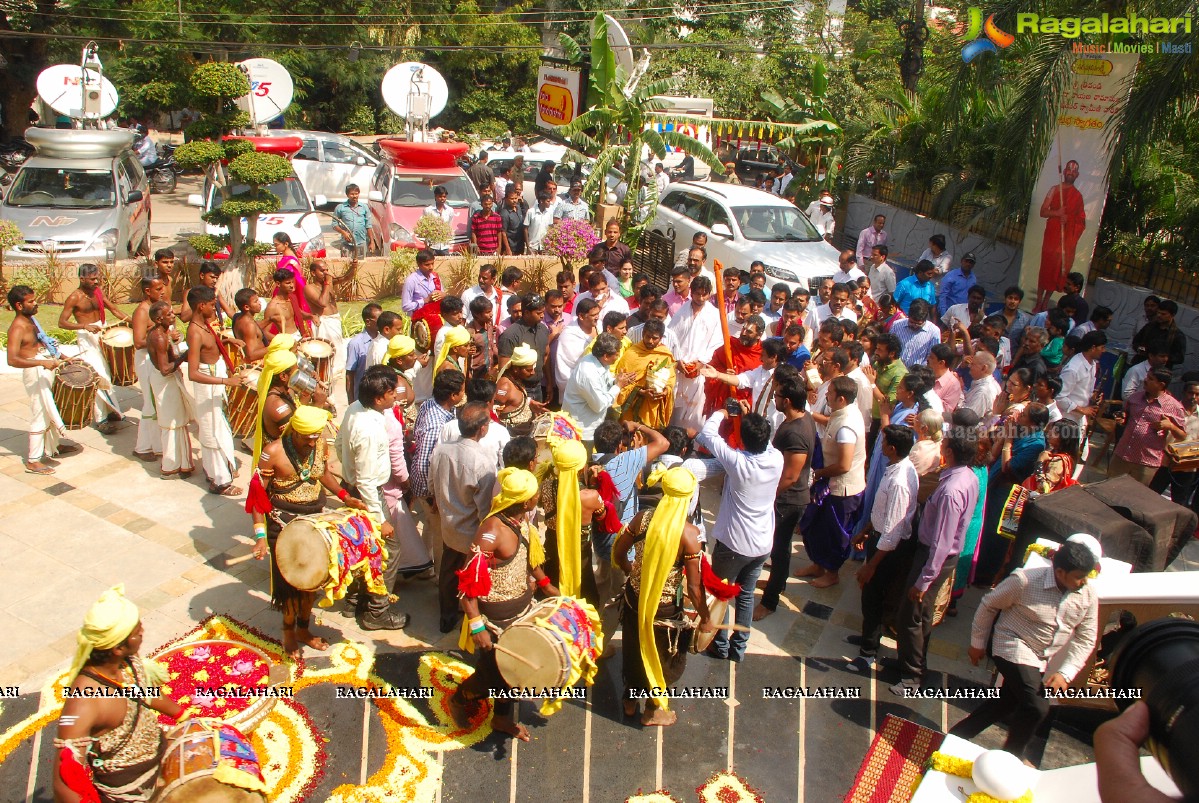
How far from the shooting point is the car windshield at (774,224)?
12891 millimetres

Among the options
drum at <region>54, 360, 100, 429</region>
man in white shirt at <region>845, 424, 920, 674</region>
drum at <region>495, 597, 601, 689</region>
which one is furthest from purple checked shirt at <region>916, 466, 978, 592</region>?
drum at <region>54, 360, 100, 429</region>

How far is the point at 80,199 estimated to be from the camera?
13305mm

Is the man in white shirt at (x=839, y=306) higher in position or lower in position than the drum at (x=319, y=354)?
higher

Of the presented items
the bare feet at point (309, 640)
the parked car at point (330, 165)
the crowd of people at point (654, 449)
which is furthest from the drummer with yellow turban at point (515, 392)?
the parked car at point (330, 165)

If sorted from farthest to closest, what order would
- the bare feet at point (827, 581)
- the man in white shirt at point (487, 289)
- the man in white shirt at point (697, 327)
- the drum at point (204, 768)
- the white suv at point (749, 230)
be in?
1. the white suv at point (749, 230)
2. the man in white shirt at point (487, 289)
3. the man in white shirt at point (697, 327)
4. the bare feet at point (827, 581)
5. the drum at point (204, 768)

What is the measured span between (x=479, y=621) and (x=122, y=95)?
26.5 metres

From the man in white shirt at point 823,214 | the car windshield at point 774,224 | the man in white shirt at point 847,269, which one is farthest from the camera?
the man in white shirt at point 823,214

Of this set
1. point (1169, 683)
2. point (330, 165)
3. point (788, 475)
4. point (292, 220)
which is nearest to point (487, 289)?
point (788, 475)

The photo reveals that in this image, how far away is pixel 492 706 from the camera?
5082mm

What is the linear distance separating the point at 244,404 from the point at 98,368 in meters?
1.50

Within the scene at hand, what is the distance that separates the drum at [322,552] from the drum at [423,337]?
2.95 metres

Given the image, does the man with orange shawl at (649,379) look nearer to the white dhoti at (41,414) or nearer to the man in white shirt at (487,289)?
the man in white shirt at (487,289)

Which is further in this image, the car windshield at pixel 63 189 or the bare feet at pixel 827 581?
the car windshield at pixel 63 189

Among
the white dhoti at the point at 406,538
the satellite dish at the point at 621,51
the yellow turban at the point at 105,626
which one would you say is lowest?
the white dhoti at the point at 406,538
